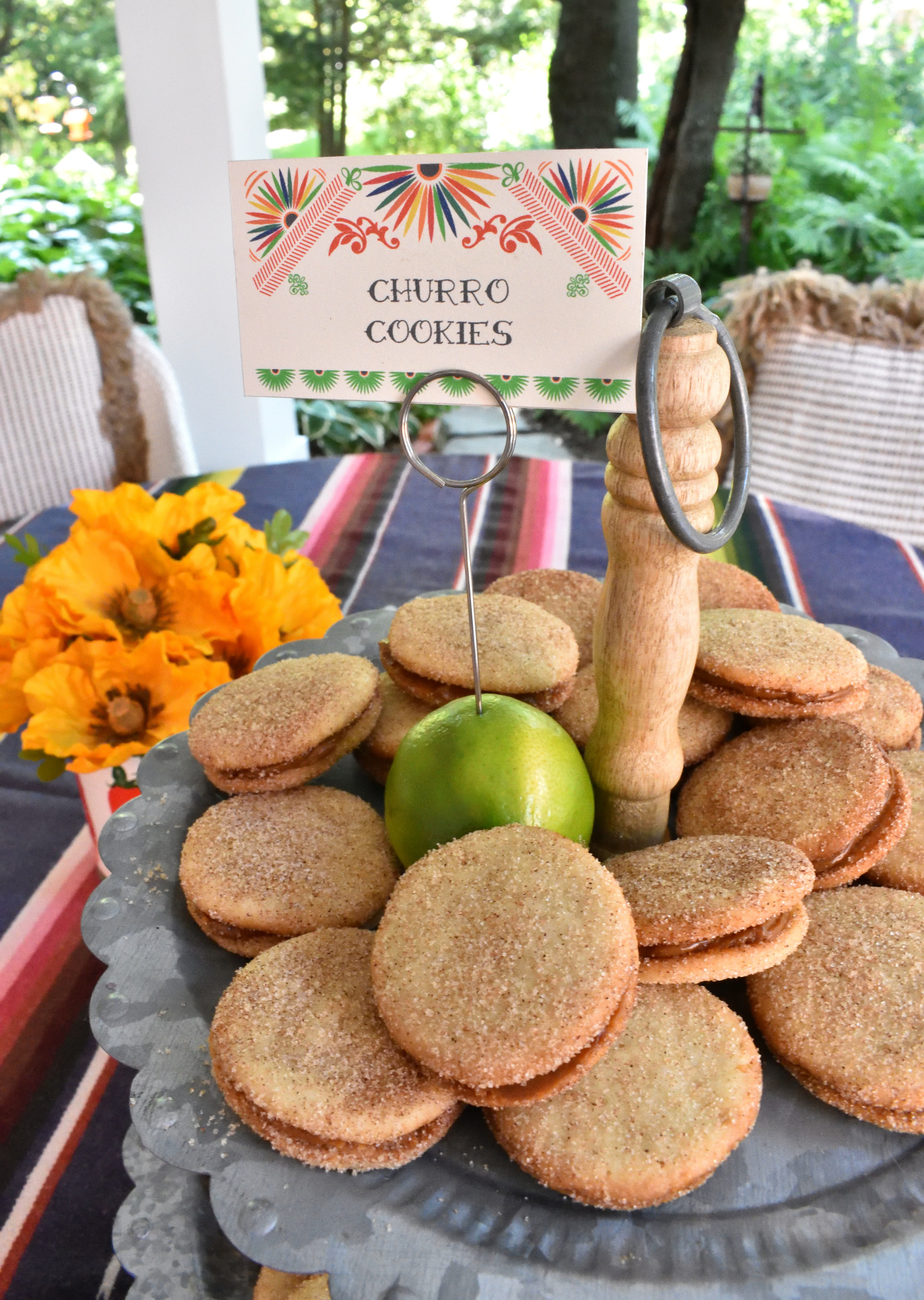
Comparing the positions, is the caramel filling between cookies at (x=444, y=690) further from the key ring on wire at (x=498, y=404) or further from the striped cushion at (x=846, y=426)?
the striped cushion at (x=846, y=426)

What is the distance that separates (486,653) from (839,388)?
57.0 inches

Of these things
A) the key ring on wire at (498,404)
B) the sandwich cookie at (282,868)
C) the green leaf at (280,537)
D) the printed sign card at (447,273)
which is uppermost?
the printed sign card at (447,273)

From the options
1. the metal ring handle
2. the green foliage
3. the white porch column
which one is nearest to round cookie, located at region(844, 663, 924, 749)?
the metal ring handle

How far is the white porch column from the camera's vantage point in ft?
7.64

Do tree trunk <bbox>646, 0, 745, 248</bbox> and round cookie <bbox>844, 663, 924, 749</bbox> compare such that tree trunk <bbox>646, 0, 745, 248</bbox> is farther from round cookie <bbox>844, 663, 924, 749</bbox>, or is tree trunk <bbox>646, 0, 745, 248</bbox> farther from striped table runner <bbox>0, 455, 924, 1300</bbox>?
round cookie <bbox>844, 663, 924, 749</bbox>

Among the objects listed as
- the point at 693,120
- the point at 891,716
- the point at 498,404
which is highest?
the point at 693,120

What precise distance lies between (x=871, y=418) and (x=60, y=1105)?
176 cm

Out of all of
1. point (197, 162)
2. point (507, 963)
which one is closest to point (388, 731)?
point (507, 963)

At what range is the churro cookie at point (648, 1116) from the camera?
0.46 metres

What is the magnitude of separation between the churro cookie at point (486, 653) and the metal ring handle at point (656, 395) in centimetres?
20

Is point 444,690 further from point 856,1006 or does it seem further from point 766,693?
point 856,1006

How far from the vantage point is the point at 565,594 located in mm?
848

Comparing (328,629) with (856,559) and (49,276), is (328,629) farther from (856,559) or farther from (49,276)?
(49,276)

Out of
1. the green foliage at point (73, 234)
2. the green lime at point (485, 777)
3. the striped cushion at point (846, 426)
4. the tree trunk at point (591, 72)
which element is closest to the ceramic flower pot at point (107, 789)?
the green lime at point (485, 777)
